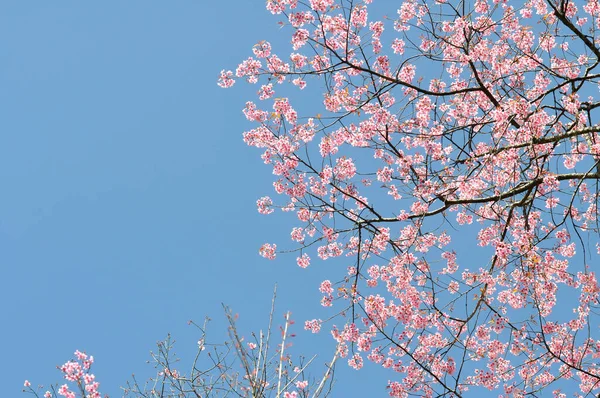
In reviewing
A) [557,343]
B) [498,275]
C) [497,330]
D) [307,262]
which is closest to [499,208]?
[498,275]

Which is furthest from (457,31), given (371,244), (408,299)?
(408,299)

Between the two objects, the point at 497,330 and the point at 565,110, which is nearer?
the point at 565,110

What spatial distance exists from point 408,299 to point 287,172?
7.91 feet

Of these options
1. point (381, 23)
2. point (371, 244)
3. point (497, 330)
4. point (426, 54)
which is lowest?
point (497, 330)

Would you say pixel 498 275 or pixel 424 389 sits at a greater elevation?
pixel 498 275

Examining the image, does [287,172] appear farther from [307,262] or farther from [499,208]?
[499,208]

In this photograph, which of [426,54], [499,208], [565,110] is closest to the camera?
[565,110]

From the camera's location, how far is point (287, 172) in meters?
7.84

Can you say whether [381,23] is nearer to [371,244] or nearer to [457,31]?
[457,31]

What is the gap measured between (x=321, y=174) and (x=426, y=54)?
207 centimetres

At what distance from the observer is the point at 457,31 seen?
7.41 meters

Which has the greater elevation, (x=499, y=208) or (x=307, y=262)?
(x=499, y=208)

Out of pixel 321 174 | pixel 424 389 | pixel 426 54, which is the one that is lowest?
pixel 424 389

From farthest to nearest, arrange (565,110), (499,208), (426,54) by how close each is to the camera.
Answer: (499,208), (426,54), (565,110)
